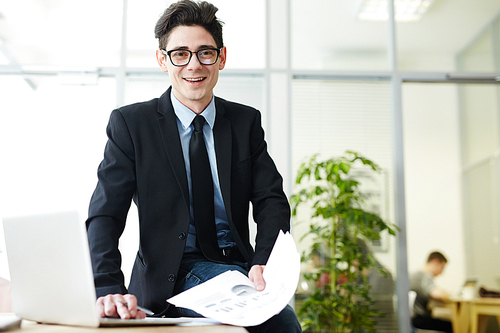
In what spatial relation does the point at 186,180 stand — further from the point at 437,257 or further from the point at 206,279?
the point at 437,257

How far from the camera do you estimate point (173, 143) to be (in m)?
1.28

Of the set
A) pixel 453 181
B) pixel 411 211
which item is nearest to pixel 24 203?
pixel 411 211

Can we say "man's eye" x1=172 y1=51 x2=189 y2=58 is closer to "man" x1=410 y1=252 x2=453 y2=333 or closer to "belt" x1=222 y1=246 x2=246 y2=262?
"belt" x1=222 y1=246 x2=246 y2=262

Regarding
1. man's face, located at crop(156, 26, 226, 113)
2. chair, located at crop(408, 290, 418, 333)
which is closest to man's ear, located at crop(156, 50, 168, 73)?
man's face, located at crop(156, 26, 226, 113)

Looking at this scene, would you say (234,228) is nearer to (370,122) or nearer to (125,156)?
(125,156)

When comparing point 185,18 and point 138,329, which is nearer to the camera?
point 138,329

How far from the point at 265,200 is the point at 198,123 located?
299mm

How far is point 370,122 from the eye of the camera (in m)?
3.78

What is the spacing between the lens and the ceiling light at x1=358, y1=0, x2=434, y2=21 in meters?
3.93

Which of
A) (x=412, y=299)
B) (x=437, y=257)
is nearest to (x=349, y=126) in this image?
(x=437, y=257)

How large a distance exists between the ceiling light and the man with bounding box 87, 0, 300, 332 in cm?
288

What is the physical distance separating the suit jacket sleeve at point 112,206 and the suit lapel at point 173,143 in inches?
4.0

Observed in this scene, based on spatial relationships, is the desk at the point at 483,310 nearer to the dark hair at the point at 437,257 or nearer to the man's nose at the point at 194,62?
the dark hair at the point at 437,257

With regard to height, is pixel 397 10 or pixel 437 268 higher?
pixel 397 10
